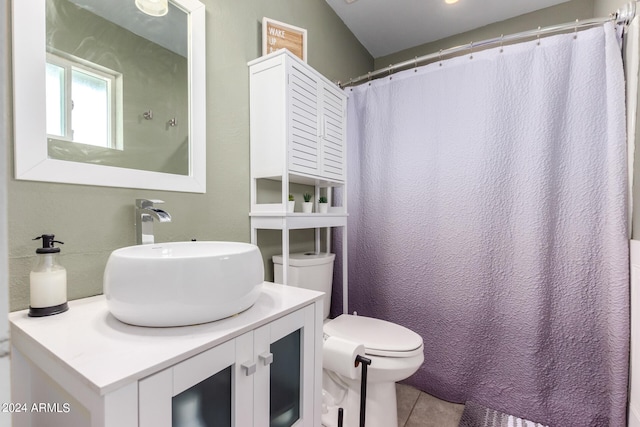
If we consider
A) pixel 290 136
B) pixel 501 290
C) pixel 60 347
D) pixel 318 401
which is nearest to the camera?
pixel 60 347

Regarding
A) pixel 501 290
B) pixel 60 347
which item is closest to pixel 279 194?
pixel 60 347

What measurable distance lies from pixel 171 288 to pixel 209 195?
2.02ft

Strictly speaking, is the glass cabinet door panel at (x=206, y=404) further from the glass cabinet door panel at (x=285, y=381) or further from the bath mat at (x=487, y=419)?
the bath mat at (x=487, y=419)

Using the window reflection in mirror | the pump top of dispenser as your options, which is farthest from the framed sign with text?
the pump top of dispenser

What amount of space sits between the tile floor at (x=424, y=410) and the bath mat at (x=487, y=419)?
0.12 feet

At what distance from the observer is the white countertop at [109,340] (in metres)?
0.47

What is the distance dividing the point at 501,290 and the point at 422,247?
435mm

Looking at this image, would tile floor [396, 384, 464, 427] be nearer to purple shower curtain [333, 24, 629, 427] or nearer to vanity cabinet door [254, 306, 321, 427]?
purple shower curtain [333, 24, 629, 427]

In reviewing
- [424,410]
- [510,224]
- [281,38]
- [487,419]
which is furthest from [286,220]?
[487,419]

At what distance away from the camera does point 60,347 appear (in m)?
0.53

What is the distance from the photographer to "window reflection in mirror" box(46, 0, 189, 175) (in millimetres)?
794

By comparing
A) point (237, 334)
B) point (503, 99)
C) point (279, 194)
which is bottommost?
point (237, 334)

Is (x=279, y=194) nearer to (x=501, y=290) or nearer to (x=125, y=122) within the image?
(x=125, y=122)

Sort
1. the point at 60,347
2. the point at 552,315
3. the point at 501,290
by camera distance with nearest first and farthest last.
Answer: the point at 60,347
the point at 552,315
the point at 501,290
